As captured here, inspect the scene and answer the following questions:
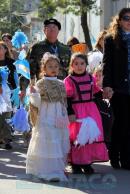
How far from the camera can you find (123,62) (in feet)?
24.7

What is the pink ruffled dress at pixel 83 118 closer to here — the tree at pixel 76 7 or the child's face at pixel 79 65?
the child's face at pixel 79 65

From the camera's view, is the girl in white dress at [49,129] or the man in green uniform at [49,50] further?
the man in green uniform at [49,50]

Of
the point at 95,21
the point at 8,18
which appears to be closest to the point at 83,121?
the point at 95,21

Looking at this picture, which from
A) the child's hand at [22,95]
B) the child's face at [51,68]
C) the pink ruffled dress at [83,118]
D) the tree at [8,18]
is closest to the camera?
the child's face at [51,68]

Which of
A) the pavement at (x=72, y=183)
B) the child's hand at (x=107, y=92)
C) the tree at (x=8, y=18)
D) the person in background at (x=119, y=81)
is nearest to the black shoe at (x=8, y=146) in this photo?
the pavement at (x=72, y=183)

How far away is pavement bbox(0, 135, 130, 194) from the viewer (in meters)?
6.39

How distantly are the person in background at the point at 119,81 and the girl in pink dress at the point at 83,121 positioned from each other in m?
0.32

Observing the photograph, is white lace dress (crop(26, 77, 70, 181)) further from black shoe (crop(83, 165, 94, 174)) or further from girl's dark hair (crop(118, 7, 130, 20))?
girl's dark hair (crop(118, 7, 130, 20))

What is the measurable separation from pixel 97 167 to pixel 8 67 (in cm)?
323

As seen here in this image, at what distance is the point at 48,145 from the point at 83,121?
60 centimetres

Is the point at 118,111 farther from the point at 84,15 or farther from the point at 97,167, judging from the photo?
the point at 84,15

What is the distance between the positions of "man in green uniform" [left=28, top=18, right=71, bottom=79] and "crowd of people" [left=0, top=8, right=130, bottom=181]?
0.02 metres

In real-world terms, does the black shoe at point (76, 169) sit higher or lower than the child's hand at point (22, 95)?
lower

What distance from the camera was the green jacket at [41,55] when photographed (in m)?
8.15
